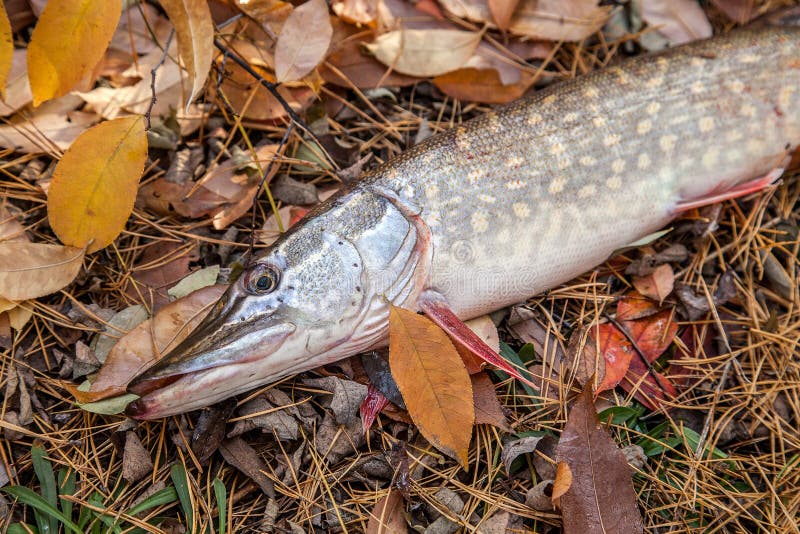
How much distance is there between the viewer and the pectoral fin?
7.37 feet

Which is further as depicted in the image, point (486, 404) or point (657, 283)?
point (657, 283)

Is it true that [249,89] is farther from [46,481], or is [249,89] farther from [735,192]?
[735,192]

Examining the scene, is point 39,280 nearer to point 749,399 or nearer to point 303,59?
point 303,59

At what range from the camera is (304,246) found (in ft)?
7.38

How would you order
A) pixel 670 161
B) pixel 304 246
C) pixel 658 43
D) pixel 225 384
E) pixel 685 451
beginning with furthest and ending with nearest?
pixel 658 43, pixel 670 161, pixel 685 451, pixel 304 246, pixel 225 384

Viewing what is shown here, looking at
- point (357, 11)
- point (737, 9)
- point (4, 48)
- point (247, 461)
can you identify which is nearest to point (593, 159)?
point (357, 11)

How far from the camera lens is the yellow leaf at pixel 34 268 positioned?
2273mm

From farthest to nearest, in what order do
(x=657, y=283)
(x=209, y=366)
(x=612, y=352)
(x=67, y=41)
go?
1. (x=657, y=283)
2. (x=612, y=352)
3. (x=209, y=366)
4. (x=67, y=41)

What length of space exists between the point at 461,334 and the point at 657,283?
3.26 ft

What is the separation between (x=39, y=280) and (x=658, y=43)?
3.20 metres

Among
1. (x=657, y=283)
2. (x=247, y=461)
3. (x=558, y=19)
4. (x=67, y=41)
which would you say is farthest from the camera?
(x=558, y=19)

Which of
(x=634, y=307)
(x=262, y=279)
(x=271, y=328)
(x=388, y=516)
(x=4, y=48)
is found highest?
(x=4, y=48)

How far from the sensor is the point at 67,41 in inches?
77.0

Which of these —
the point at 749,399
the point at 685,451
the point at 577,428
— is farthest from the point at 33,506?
the point at 749,399
